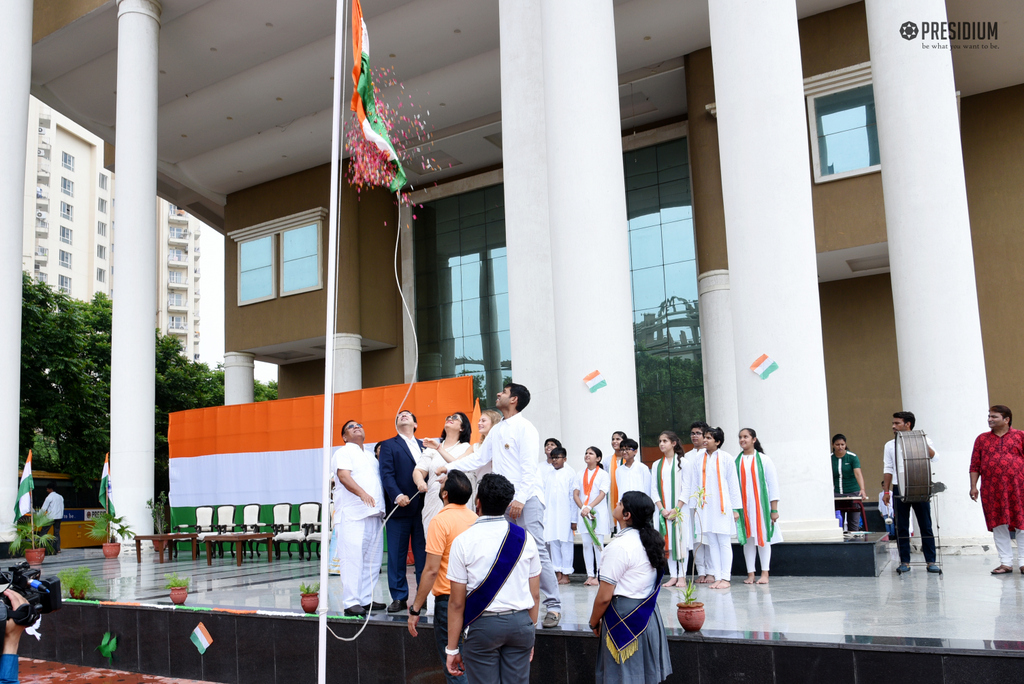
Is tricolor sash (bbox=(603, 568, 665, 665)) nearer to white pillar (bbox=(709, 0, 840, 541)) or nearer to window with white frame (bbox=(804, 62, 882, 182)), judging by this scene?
white pillar (bbox=(709, 0, 840, 541))

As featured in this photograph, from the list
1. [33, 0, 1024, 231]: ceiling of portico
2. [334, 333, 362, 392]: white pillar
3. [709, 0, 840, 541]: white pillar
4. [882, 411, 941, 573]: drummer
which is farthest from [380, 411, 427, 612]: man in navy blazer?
[334, 333, 362, 392]: white pillar

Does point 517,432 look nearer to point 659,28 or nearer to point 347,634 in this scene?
point 347,634

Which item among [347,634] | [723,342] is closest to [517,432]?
[347,634]

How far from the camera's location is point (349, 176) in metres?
25.0

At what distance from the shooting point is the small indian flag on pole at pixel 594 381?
10.4 m

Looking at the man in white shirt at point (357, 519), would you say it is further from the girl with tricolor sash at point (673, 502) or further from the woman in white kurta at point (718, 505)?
the woman in white kurta at point (718, 505)

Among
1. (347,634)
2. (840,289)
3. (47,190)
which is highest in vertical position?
(47,190)

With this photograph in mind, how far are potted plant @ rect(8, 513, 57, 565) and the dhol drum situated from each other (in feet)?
47.9

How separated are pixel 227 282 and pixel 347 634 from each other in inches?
834

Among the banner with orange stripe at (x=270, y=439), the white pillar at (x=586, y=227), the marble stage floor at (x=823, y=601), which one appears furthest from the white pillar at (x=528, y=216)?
the marble stage floor at (x=823, y=601)

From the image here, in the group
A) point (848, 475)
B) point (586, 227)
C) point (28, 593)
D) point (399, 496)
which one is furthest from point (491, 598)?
point (848, 475)

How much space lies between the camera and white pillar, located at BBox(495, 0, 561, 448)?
11.7 m

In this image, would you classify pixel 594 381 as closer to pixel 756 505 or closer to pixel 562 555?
pixel 562 555

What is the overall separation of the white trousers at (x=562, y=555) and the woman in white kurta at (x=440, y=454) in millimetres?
3079
